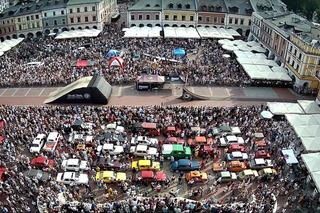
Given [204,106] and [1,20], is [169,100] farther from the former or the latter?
[1,20]

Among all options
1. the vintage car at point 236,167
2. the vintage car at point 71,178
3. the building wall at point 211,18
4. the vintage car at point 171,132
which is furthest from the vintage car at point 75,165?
the building wall at point 211,18

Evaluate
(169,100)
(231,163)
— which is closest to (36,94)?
(169,100)

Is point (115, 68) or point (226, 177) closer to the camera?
point (226, 177)

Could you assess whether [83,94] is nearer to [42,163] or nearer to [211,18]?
[42,163]

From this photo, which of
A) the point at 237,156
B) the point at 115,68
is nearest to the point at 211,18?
the point at 115,68

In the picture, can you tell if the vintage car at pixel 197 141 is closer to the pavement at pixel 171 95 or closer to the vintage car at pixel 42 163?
the pavement at pixel 171 95

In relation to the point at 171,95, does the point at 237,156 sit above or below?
below
